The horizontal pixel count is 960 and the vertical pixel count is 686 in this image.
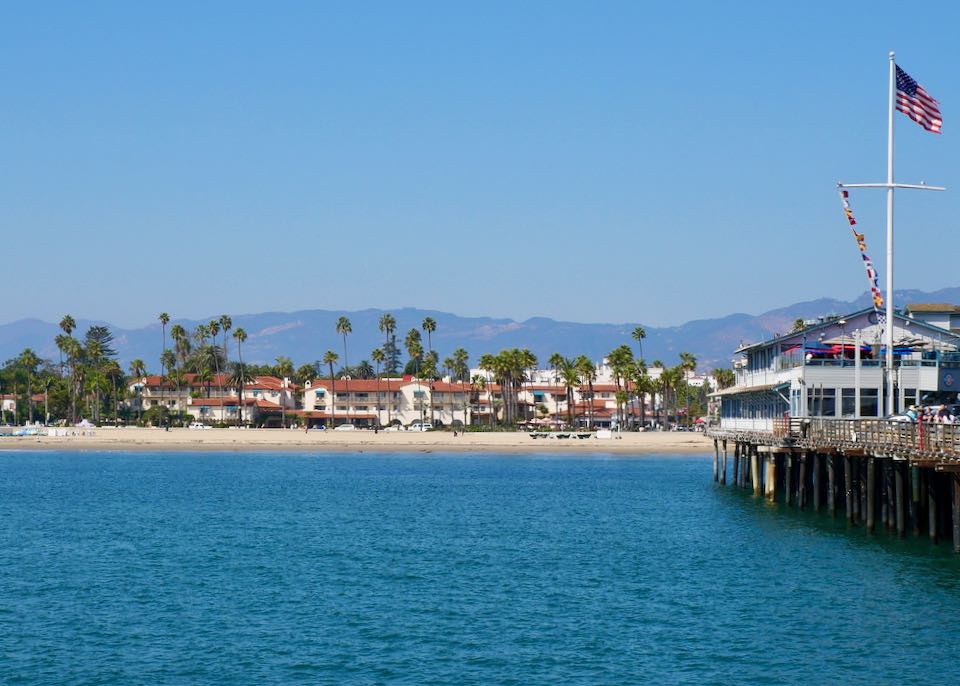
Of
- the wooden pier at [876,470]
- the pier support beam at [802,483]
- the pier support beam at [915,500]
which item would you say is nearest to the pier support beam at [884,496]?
the wooden pier at [876,470]

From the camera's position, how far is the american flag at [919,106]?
45.6m

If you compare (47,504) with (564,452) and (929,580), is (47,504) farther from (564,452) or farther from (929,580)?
(564,452)

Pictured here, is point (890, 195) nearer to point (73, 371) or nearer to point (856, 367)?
point (856, 367)

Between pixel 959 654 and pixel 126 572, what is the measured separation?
25.5m

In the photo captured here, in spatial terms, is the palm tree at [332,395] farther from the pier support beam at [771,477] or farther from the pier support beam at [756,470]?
the pier support beam at [771,477]

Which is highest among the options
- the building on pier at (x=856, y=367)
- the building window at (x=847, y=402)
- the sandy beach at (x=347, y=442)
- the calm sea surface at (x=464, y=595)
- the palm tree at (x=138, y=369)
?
the palm tree at (x=138, y=369)

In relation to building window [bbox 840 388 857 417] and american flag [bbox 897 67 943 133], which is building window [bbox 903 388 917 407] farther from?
american flag [bbox 897 67 943 133]

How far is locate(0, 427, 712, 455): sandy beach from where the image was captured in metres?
134

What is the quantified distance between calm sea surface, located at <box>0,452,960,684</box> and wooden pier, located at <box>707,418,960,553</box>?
1.44m

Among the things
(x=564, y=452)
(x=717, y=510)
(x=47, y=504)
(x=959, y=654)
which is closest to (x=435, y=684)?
(x=959, y=654)

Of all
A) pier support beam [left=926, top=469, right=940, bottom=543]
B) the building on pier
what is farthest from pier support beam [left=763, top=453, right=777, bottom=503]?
pier support beam [left=926, top=469, right=940, bottom=543]

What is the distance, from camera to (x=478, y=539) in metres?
50.4

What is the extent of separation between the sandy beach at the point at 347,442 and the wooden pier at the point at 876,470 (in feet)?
232

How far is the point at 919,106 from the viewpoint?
45688 mm
